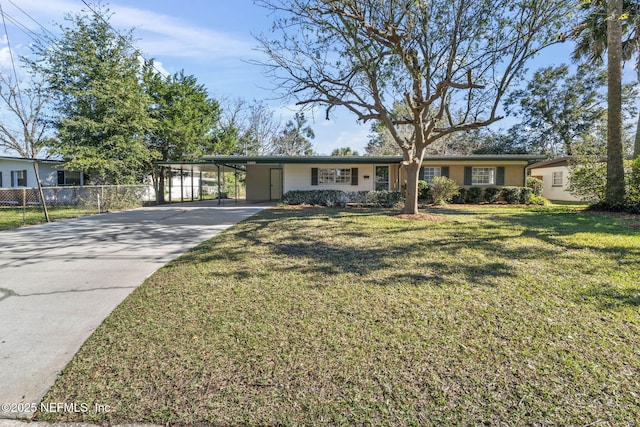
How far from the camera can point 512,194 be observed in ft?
54.7

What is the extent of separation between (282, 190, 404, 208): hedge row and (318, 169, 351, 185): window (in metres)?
1.08

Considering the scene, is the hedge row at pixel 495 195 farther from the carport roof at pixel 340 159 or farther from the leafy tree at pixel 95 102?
the leafy tree at pixel 95 102

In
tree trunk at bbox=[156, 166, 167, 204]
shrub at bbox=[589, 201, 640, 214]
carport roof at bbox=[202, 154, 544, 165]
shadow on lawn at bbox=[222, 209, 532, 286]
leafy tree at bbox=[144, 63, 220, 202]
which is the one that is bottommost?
shadow on lawn at bbox=[222, 209, 532, 286]

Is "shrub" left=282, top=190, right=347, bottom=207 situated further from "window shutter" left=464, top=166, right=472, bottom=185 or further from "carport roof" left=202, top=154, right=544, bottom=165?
"window shutter" left=464, top=166, right=472, bottom=185

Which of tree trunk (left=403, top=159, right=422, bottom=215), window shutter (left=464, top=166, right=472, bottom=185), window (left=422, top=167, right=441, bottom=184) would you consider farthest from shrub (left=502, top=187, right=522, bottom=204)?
tree trunk (left=403, top=159, right=422, bottom=215)

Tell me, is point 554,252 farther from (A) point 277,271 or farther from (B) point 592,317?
(A) point 277,271

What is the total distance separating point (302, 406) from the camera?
2.13m

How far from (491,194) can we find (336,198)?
865 cm

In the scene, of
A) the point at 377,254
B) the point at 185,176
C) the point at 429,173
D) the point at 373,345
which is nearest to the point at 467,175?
the point at 429,173

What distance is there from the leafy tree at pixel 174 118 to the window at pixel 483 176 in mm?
18765

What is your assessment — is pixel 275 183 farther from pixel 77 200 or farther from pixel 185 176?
pixel 77 200

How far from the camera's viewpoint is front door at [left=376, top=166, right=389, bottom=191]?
1717 cm

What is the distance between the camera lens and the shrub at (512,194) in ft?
54.5

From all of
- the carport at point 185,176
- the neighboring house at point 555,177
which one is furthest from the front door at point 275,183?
the neighboring house at point 555,177
